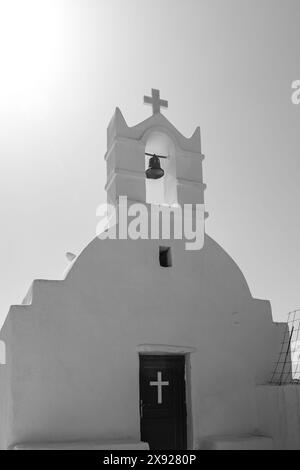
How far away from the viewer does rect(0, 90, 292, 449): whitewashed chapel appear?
8617 millimetres

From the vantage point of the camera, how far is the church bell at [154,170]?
10.5 metres

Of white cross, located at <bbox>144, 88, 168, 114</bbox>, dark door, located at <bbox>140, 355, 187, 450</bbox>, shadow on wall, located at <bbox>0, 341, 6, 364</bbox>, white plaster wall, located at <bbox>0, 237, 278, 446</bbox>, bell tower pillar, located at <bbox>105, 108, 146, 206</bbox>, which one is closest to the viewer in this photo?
white plaster wall, located at <bbox>0, 237, 278, 446</bbox>

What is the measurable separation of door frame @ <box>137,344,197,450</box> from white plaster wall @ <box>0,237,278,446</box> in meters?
0.07

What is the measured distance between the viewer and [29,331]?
28.5 feet

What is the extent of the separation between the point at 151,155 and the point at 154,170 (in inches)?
17.0

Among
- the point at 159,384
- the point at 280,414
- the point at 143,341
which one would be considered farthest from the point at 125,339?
the point at 280,414

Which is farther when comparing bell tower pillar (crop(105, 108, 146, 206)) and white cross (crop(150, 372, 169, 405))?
bell tower pillar (crop(105, 108, 146, 206))

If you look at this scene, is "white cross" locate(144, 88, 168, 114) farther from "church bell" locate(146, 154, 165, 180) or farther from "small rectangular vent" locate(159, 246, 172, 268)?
"small rectangular vent" locate(159, 246, 172, 268)

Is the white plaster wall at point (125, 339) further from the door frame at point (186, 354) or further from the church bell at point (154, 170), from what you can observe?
the church bell at point (154, 170)

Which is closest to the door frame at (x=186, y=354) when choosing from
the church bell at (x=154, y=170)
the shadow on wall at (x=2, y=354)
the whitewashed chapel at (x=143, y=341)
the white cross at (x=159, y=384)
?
the whitewashed chapel at (x=143, y=341)

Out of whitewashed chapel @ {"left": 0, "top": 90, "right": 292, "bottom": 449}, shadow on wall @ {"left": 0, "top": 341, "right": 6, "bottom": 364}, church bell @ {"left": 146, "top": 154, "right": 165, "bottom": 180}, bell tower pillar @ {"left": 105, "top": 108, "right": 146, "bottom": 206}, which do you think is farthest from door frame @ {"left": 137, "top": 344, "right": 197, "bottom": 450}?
church bell @ {"left": 146, "top": 154, "right": 165, "bottom": 180}

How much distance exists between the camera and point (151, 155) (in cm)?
1074

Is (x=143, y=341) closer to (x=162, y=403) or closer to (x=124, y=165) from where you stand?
(x=162, y=403)
